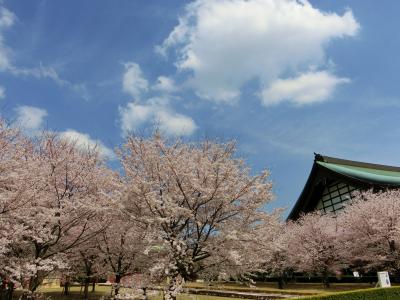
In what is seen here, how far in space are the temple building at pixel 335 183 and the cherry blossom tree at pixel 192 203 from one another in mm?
24987

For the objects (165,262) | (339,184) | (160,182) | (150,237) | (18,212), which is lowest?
(165,262)

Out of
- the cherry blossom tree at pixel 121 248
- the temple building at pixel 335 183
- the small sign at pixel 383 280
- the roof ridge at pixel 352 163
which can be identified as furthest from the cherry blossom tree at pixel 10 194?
the roof ridge at pixel 352 163

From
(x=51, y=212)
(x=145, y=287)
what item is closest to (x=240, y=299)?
(x=145, y=287)

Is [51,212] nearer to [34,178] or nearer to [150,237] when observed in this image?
[34,178]

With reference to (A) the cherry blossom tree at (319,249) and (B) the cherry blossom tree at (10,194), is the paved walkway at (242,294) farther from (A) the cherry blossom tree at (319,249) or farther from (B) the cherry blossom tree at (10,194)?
(B) the cherry blossom tree at (10,194)

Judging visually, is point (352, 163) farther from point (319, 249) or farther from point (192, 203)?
point (192, 203)

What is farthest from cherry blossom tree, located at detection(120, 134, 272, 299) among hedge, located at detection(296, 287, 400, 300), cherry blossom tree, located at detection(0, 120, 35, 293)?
hedge, located at detection(296, 287, 400, 300)

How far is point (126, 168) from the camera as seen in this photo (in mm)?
14430

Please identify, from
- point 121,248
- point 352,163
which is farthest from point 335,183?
point 121,248

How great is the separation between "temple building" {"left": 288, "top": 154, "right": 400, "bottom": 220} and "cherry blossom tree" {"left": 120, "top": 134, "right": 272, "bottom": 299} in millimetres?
24987

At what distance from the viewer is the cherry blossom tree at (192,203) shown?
1254cm

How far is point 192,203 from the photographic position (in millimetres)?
13398

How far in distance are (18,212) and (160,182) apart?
5.32 m

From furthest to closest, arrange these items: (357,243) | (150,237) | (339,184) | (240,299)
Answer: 1. (339,184)
2. (357,243)
3. (240,299)
4. (150,237)
